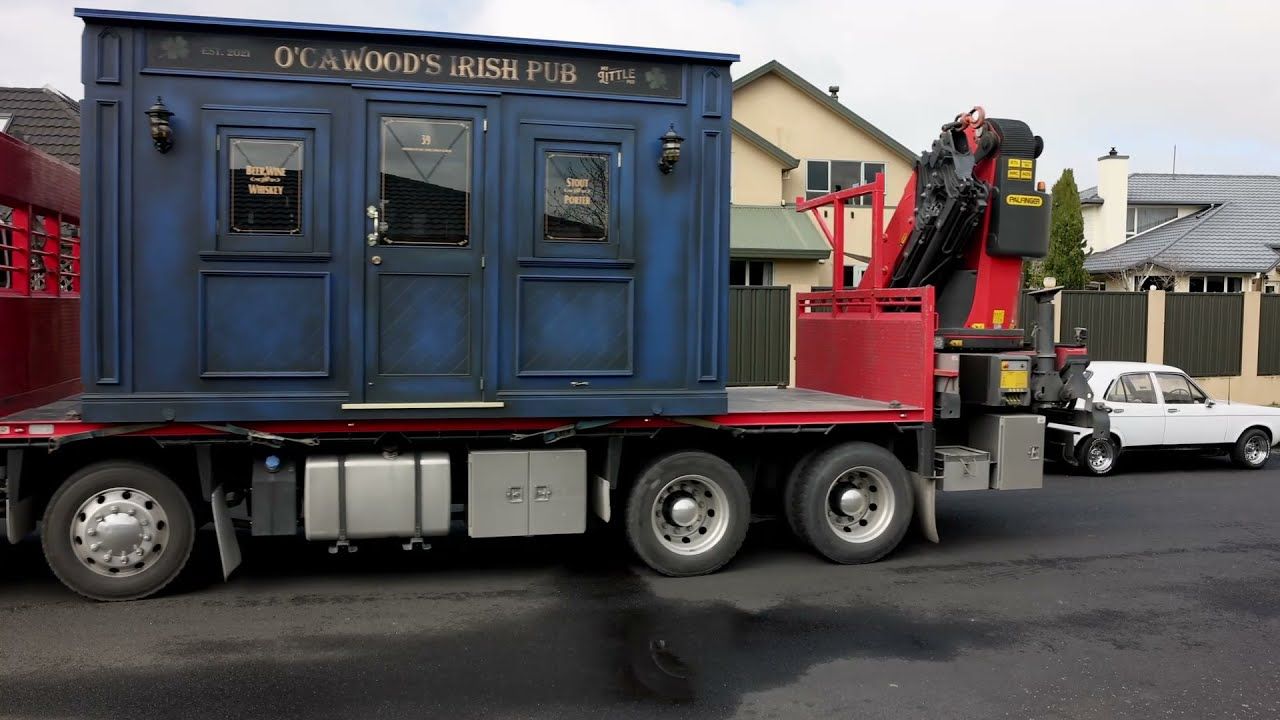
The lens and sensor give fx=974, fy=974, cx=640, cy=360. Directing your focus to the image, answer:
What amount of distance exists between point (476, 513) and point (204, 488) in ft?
6.05

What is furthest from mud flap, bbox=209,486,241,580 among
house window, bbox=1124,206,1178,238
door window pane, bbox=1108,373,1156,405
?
house window, bbox=1124,206,1178,238

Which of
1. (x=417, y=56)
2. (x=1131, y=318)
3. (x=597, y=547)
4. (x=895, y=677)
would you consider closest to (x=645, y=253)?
(x=417, y=56)

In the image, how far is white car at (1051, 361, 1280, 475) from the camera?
12.6 metres

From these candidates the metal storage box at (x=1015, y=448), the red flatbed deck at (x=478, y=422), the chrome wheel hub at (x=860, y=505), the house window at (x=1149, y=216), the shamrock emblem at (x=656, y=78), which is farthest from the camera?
the house window at (x=1149, y=216)

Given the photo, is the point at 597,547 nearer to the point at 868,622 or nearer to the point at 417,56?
the point at 868,622

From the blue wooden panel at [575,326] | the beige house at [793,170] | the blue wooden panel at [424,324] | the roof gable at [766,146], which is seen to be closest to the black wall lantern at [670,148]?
the blue wooden panel at [575,326]

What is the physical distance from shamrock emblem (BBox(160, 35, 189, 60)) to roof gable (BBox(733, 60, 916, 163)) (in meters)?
18.8

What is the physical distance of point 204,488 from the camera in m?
6.65

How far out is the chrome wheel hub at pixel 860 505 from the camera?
25.3ft

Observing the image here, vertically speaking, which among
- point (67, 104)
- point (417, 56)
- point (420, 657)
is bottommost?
point (420, 657)

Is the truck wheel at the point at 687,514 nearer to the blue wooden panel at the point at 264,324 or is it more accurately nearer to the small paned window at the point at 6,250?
the blue wooden panel at the point at 264,324

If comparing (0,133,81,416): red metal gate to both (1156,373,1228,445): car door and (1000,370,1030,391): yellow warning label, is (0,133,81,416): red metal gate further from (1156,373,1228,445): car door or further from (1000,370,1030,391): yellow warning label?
(1156,373,1228,445): car door

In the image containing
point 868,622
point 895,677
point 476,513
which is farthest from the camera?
point 476,513

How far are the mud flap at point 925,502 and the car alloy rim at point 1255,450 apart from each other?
7906 millimetres
